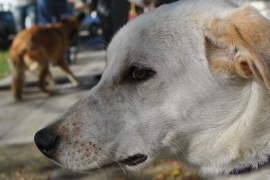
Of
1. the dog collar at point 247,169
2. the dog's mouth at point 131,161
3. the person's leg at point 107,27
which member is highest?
the dog collar at point 247,169

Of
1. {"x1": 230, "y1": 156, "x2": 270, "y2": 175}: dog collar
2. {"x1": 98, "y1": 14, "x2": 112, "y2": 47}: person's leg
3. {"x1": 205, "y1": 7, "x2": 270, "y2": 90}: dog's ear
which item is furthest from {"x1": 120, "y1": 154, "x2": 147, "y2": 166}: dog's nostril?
{"x1": 98, "y1": 14, "x2": 112, "y2": 47}: person's leg

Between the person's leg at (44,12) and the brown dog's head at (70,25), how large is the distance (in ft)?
2.11

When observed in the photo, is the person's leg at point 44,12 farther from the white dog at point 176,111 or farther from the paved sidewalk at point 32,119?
the white dog at point 176,111

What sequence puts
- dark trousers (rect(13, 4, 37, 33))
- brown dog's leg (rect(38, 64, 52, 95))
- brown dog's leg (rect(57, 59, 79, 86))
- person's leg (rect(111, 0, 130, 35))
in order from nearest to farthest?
1. person's leg (rect(111, 0, 130, 35))
2. brown dog's leg (rect(38, 64, 52, 95))
3. brown dog's leg (rect(57, 59, 79, 86))
4. dark trousers (rect(13, 4, 37, 33))

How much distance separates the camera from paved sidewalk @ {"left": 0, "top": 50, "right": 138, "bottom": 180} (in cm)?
354

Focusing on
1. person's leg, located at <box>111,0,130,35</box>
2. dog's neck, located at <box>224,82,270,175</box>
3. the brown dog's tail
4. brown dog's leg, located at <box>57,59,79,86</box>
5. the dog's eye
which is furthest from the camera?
brown dog's leg, located at <box>57,59,79,86</box>

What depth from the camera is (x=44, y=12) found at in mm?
8742

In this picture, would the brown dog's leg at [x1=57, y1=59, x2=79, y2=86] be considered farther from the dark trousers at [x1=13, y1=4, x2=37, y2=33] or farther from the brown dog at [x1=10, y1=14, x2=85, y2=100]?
the dark trousers at [x1=13, y1=4, x2=37, y2=33]

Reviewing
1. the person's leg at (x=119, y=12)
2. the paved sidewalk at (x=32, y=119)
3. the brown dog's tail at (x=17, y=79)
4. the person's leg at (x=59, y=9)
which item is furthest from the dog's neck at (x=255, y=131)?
the person's leg at (x=59, y=9)

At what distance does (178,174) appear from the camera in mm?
3598

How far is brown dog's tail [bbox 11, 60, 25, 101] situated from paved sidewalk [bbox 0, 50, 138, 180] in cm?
14

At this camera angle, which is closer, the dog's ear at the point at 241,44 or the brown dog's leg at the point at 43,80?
the dog's ear at the point at 241,44

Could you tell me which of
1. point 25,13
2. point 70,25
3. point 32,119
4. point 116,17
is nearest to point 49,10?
point 25,13

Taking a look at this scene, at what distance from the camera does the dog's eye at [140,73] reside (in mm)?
2064
